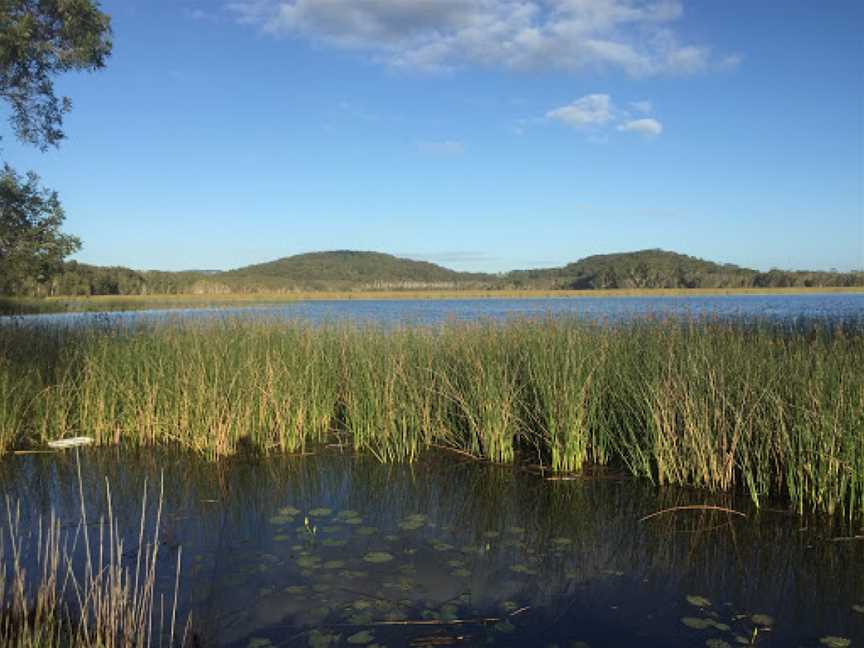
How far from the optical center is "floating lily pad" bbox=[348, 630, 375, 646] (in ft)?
11.7

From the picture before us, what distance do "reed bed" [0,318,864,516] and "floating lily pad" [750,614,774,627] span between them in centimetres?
204

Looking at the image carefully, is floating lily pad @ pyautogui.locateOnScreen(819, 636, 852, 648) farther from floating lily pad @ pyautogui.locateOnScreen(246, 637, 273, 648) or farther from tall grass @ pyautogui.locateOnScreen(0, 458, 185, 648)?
tall grass @ pyautogui.locateOnScreen(0, 458, 185, 648)

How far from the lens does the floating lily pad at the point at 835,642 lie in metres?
3.48

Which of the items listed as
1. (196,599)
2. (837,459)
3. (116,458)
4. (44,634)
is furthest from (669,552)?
(116,458)

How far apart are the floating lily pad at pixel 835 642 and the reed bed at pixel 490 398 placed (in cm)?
205

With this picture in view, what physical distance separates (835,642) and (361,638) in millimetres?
2788

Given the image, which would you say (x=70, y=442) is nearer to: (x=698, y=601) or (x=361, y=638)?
(x=361, y=638)

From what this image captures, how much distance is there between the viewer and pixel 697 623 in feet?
12.3

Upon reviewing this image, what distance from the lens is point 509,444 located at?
7.34 meters

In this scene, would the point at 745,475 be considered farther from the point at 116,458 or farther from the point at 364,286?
the point at 364,286

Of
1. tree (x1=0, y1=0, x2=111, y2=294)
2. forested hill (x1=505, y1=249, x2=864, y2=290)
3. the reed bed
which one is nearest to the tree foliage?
→ tree (x1=0, y1=0, x2=111, y2=294)

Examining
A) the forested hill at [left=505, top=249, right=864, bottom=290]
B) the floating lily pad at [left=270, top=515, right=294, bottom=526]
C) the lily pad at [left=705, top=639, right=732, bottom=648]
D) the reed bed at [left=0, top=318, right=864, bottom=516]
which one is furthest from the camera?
the forested hill at [left=505, top=249, right=864, bottom=290]

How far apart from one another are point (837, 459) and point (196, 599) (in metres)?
5.27

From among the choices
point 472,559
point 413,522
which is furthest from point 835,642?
point 413,522
